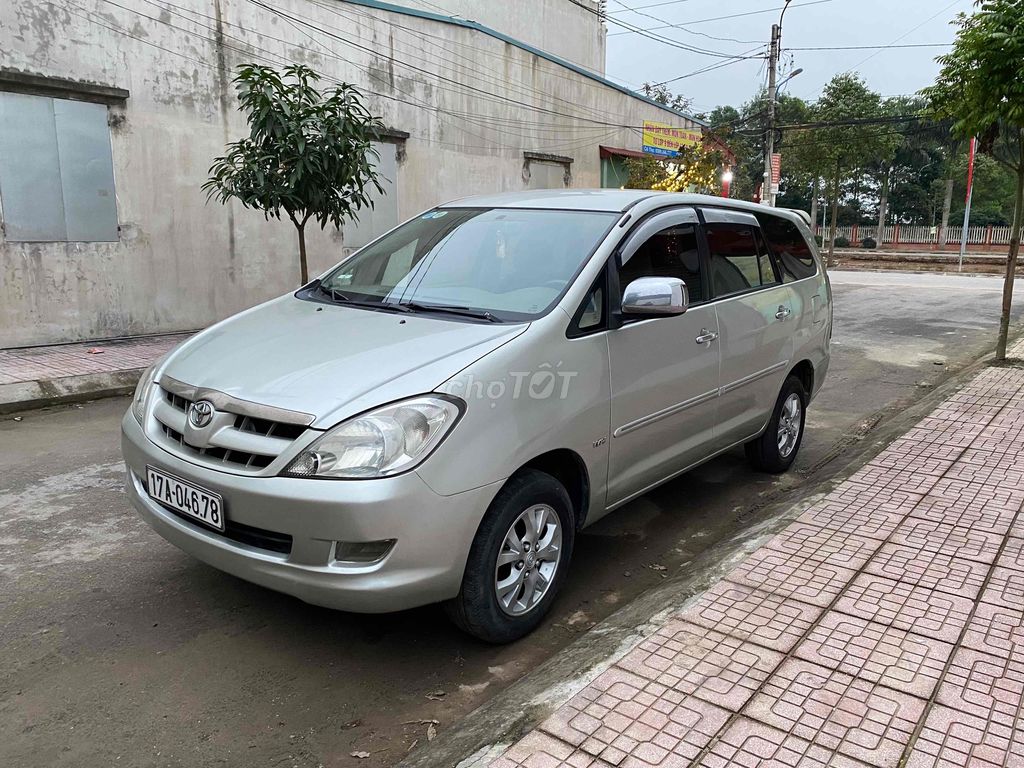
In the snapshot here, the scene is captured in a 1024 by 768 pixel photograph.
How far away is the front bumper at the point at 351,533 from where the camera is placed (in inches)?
102

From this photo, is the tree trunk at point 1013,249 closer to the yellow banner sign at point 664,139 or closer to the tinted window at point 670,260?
the tinted window at point 670,260

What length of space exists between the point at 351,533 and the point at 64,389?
19.5 ft

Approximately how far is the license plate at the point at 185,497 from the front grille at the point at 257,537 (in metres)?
0.04

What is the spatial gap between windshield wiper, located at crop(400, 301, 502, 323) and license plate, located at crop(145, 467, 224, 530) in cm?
123

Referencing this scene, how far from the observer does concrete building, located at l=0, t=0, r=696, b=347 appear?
932 centimetres

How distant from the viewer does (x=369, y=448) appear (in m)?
2.64

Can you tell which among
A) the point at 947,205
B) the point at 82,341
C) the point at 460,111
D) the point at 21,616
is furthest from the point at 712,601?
the point at 947,205

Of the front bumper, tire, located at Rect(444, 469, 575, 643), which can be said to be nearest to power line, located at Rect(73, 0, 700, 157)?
the front bumper

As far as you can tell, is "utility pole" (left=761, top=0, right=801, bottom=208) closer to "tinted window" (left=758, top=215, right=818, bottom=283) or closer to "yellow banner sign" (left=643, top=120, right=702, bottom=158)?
Result: "yellow banner sign" (left=643, top=120, right=702, bottom=158)

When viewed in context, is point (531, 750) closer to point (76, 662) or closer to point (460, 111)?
point (76, 662)

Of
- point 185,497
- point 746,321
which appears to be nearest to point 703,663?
point 185,497

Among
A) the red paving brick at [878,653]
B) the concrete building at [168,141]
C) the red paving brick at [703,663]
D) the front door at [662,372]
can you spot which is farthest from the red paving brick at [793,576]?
the concrete building at [168,141]

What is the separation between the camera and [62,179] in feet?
31.4

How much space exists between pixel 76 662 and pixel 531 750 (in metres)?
1.86
